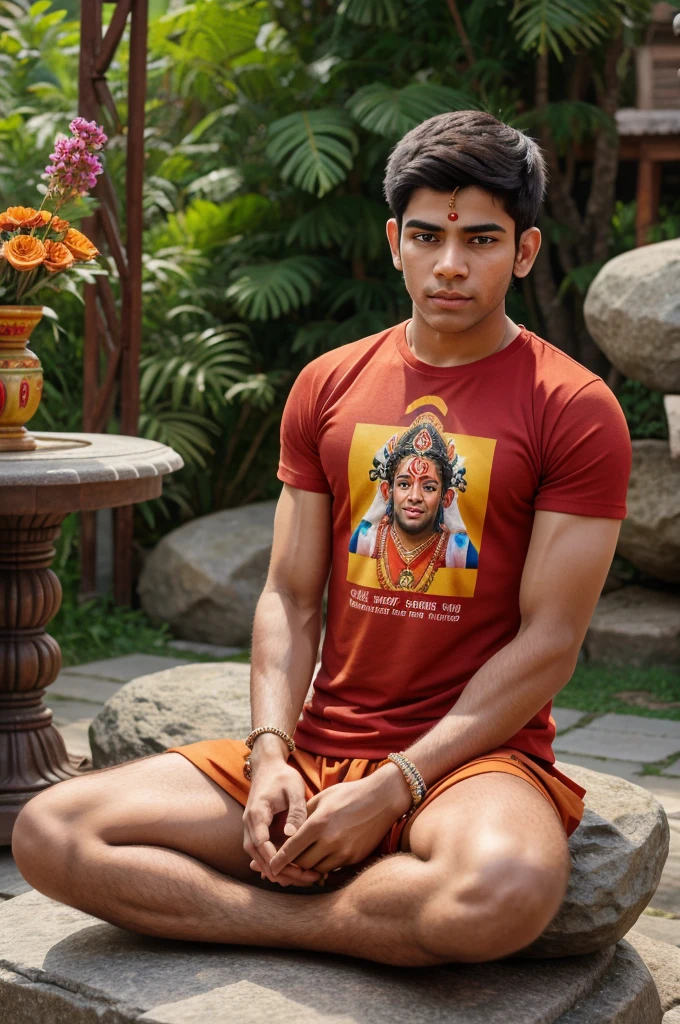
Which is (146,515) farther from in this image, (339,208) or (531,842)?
(531,842)

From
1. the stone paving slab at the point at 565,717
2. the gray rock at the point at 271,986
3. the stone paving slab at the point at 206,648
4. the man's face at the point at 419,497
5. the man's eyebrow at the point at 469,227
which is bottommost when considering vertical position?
the stone paving slab at the point at 206,648

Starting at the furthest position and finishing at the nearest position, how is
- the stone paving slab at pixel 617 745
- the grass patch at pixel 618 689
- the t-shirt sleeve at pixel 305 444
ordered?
the grass patch at pixel 618 689 → the stone paving slab at pixel 617 745 → the t-shirt sleeve at pixel 305 444

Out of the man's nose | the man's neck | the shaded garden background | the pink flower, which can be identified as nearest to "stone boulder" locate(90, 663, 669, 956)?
the man's neck

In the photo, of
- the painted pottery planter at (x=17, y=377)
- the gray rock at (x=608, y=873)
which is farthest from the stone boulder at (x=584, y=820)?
the painted pottery planter at (x=17, y=377)

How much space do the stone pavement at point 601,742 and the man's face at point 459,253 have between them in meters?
1.59

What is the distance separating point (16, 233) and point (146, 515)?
321cm

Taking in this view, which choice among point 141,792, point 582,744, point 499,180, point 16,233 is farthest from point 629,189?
point 141,792

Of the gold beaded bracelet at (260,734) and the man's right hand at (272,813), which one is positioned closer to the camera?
the man's right hand at (272,813)

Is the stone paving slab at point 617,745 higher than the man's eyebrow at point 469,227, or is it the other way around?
the man's eyebrow at point 469,227

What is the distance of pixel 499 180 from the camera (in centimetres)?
240

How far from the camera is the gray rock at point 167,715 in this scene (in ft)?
12.1

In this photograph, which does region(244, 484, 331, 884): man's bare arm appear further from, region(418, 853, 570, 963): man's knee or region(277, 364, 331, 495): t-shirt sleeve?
region(418, 853, 570, 963): man's knee

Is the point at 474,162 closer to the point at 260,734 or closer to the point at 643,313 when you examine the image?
the point at 260,734

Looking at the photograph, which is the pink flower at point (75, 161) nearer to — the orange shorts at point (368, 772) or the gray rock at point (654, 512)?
the orange shorts at point (368, 772)
